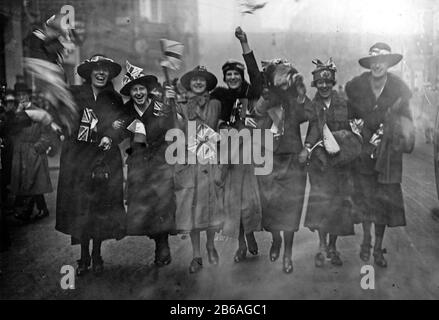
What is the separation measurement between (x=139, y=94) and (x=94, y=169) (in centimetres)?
65

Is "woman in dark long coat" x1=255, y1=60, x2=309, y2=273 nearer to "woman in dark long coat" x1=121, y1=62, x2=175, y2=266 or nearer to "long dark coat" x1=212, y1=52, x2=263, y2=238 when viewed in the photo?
"long dark coat" x1=212, y1=52, x2=263, y2=238

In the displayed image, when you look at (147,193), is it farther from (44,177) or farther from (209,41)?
(209,41)

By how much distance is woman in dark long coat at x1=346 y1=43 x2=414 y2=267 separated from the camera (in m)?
3.22

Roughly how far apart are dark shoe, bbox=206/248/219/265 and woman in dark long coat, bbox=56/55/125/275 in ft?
2.24

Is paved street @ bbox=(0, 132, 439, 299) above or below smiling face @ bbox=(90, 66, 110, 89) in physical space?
below

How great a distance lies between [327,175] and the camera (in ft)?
10.7

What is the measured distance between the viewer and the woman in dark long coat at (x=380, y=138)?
3.22 metres

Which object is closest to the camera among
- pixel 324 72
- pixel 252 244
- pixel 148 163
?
pixel 324 72

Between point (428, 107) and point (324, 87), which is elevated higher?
point (324, 87)

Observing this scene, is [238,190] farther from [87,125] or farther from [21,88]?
[21,88]

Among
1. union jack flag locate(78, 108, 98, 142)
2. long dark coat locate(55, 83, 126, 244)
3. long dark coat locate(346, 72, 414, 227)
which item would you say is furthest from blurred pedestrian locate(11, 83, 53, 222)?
long dark coat locate(346, 72, 414, 227)

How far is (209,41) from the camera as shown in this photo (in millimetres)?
3365

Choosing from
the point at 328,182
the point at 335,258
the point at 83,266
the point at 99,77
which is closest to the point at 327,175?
the point at 328,182

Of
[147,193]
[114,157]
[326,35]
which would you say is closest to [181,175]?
[147,193]
